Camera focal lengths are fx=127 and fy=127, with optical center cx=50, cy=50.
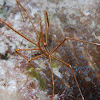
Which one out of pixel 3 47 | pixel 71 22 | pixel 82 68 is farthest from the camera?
pixel 71 22

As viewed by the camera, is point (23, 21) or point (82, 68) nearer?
point (82, 68)

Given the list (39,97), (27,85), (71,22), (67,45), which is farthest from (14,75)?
(71,22)

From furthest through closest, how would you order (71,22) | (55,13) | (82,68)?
1. (55,13)
2. (71,22)
3. (82,68)

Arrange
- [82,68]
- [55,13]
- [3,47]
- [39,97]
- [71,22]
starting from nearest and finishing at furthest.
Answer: [39,97], [82,68], [3,47], [71,22], [55,13]

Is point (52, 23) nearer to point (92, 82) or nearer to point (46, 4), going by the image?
point (46, 4)

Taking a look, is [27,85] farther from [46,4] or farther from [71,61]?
[46,4]

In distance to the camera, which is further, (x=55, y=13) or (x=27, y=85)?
(x=55, y=13)

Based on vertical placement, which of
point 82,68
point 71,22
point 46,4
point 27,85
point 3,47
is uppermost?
point 46,4

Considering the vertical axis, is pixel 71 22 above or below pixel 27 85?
above

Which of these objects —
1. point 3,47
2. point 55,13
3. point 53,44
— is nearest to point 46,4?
point 55,13
